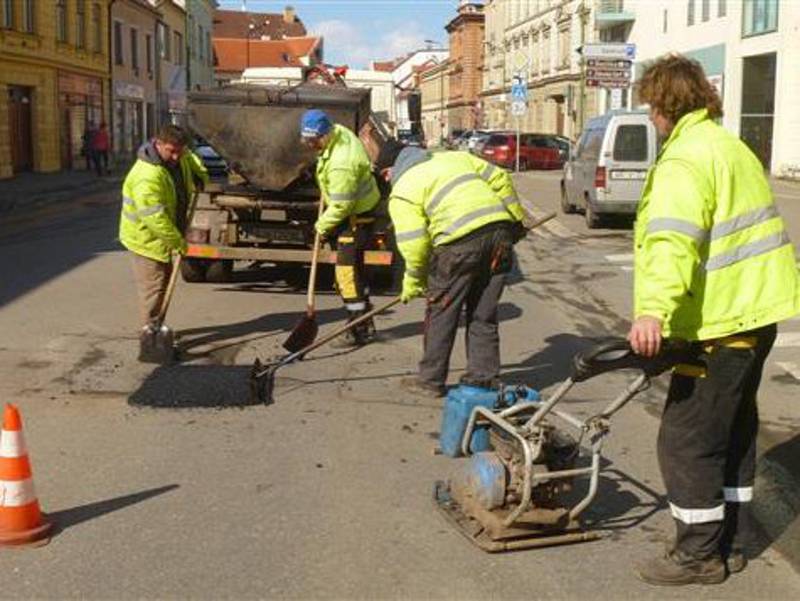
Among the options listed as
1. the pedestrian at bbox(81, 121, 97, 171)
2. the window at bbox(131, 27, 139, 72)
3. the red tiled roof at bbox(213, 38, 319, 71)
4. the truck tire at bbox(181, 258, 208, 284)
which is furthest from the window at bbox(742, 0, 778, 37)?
the red tiled roof at bbox(213, 38, 319, 71)

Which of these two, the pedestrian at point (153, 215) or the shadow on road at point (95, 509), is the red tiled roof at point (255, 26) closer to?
the pedestrian at point (153, 215)

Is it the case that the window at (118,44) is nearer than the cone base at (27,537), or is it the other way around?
the cone base at (27,537)

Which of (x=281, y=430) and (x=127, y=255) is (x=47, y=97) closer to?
(x=127, y=255)

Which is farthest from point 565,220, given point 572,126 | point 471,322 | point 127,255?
point 572,126

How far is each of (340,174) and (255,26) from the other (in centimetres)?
11275

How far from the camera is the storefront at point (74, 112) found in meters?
34.1

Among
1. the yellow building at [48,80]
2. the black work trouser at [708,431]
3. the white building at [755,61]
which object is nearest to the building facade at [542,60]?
the white building at [755,61]

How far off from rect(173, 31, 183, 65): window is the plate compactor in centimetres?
5659

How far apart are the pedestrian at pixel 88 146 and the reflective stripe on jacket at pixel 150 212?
2671 cm

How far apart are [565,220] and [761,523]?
14.8 metres

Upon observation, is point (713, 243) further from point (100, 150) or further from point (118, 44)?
point (118, 44)

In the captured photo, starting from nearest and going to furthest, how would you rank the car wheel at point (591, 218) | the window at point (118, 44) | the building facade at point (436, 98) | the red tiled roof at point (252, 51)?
1. the car wheel at point (591, 218)
2. the window at point (118, 44)
3. the red tiled roof at point (252, 51)
4. the building facade at point (436, 98)

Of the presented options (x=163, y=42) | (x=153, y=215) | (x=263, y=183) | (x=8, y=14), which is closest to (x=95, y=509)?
(x=153, y=215)

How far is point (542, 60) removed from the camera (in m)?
63.6
